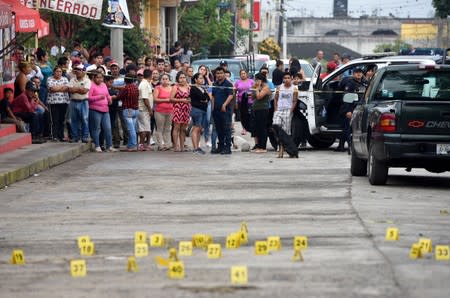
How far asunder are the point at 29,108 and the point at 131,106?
8.15ft

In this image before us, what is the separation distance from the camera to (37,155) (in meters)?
24.1

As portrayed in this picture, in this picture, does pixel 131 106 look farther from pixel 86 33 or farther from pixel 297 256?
pixel 297 256

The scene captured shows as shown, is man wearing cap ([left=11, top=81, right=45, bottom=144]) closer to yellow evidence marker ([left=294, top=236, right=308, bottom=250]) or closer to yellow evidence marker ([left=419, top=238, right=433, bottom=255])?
yellow evidence marker ([left=294, top=236, right=308, bottom=250])

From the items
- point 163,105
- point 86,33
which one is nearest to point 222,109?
point 163,105

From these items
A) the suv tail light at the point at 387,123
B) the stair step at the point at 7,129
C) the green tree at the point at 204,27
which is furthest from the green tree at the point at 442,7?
the suv tail light at the point at 387,123

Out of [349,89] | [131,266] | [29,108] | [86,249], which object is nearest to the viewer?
[131,266]

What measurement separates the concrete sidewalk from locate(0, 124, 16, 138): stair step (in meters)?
0.51

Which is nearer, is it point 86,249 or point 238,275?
point 238,275

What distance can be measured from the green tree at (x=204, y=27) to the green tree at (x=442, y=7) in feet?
34.3

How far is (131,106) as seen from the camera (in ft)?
94.1

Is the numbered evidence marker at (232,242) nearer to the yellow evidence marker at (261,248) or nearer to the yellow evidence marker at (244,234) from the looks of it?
the yellow evidence marker at (244,234)

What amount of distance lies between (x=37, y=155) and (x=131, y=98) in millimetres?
4840

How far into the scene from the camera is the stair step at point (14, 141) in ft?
81.0

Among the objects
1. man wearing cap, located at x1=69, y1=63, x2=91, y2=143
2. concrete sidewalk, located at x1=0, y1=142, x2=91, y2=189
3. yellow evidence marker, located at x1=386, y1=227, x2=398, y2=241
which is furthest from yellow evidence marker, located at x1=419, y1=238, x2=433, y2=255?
man wearing cap, located at x1=69, y1=63, x2=91, y2=143
